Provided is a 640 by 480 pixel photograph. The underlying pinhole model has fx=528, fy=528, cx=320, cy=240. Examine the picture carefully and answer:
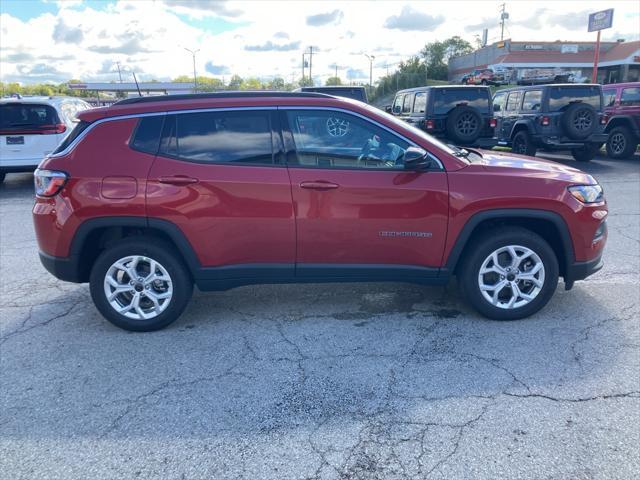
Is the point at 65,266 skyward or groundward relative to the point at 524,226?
groundward

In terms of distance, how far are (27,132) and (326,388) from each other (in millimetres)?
9891

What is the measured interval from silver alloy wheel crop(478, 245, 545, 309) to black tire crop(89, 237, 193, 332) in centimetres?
239

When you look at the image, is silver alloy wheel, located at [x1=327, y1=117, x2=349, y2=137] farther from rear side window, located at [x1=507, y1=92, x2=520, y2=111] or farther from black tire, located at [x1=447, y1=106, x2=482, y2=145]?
rear side window, located at [x1=507, y1=92, x2=520, y2=111]

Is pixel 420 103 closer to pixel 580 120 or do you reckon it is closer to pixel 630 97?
pixel 580 120

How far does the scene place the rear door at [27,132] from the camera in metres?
10.6

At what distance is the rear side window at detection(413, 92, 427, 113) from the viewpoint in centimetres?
1383

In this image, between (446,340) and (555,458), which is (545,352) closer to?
(446,340)

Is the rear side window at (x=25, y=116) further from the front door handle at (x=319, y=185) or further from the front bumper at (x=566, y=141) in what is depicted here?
the front bumper at (x=566, y=141)

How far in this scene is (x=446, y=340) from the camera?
4016 millimetres

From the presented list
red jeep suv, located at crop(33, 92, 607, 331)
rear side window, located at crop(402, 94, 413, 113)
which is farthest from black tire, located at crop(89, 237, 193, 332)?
rear side window, located at crop(402, 94, 413, 113)

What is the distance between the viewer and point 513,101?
14273 millimetres

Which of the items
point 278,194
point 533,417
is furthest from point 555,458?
point 278,194

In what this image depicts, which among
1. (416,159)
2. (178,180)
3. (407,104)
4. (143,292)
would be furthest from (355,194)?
(407,104)

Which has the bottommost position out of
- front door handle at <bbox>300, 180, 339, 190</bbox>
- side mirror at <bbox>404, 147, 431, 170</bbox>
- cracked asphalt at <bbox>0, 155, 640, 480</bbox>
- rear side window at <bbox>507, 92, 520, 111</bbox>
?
cracked asphalt at <bbox>0, 155, 640, 480</bbox>
